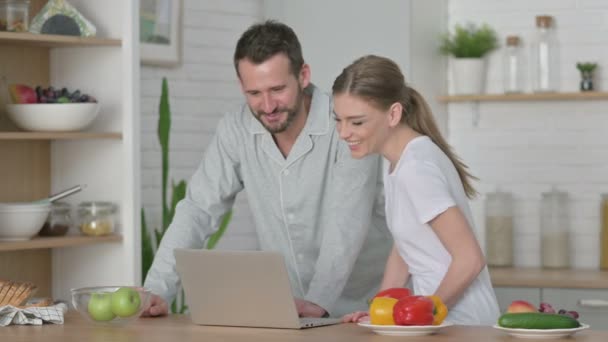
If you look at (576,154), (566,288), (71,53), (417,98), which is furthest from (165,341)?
(576,154)

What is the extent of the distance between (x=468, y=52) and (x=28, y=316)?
3.10 m

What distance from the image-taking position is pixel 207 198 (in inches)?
148

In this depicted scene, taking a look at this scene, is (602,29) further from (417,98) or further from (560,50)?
(417,98)

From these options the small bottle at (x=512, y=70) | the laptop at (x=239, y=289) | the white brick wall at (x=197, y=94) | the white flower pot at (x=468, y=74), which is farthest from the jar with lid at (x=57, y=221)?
the small bottle at (x=512, y=70)

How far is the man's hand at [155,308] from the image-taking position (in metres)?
3.34

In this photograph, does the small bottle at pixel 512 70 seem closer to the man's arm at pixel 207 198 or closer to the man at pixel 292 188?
the man at pixel 292 188

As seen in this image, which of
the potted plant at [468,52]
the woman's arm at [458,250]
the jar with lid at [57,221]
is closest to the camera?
the woman's arm at [458,250]

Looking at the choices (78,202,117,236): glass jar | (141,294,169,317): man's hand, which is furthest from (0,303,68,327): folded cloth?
(78,202,117,236): glass jar

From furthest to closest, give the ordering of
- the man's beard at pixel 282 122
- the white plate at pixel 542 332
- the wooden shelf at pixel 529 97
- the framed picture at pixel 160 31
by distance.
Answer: the wooden shelf at pixel 529 97 < the framed picture at pixel 160 31 < the man's beard at pixel 282 122 < the white plate at pixel 542 332

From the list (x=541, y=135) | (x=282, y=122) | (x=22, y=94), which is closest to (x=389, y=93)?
(x=282, y=122)

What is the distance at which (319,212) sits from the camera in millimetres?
3779

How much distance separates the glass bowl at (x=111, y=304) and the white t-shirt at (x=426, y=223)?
736 mm

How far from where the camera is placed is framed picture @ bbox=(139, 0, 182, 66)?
5.36 m

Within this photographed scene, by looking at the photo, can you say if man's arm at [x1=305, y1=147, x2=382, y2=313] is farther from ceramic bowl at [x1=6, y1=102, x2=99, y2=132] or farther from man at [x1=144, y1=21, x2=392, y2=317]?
ceramic bowl at [x1=6, y1=102, x2=99, y2=132]
